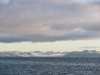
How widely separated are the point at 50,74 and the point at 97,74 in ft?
53.7

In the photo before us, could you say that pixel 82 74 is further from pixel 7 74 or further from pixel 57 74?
pixel 7 74

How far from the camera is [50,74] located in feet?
352

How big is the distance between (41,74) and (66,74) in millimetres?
8594

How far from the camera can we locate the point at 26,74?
107938 millimetres

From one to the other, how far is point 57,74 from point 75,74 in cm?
636

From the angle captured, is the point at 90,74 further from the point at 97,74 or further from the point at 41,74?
the point at 41,74

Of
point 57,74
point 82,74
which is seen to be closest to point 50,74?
point 57,74

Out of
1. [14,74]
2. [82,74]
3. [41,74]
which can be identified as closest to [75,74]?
[82,74]

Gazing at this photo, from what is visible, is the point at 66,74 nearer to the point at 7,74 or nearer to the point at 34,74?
the point at 34,74

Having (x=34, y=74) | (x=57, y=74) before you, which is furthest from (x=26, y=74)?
(x=57, y=74)

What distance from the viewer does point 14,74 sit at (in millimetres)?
108938

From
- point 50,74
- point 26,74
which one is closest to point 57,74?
point 50,74

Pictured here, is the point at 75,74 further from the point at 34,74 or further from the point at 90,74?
the point at 34,74

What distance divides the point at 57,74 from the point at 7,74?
16899mm
